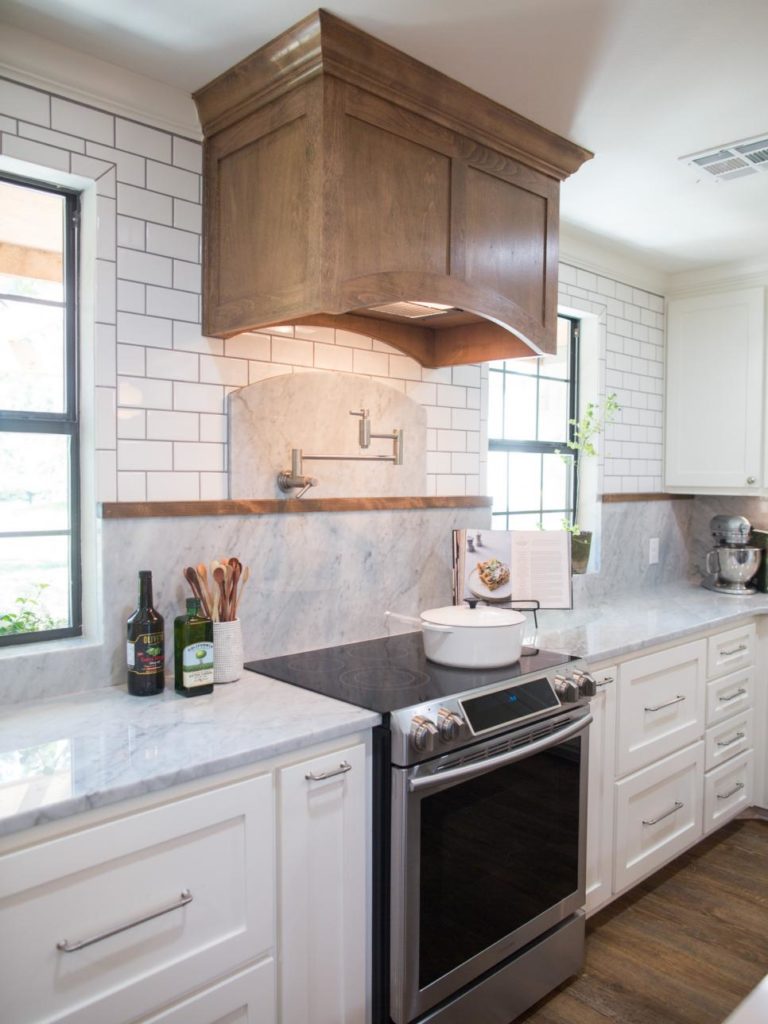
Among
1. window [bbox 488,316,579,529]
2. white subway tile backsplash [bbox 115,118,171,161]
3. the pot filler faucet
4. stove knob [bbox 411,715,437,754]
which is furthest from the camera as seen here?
window [bbox 488,316,579,529]

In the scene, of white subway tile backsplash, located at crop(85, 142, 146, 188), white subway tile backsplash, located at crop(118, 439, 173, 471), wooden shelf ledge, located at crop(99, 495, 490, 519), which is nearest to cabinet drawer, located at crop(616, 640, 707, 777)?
wooden shelf ledge, located at crop(99, 495, 490, 519)

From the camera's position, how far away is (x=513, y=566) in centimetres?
269

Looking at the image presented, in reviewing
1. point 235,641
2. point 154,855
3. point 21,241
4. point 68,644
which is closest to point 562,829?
point 235,641

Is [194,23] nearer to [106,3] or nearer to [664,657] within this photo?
[106,3]

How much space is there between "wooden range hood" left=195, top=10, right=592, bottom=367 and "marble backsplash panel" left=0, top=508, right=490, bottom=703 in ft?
1.92

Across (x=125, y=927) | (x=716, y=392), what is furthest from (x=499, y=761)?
(x=716, y=392)

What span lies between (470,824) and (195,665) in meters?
0.77

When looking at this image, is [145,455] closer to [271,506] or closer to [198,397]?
[198,397]

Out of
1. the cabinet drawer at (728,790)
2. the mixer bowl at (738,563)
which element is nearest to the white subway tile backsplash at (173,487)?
the cabinet drawer at (728,790)

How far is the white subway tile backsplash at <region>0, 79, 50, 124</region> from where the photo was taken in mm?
1796

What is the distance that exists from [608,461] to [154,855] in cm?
280

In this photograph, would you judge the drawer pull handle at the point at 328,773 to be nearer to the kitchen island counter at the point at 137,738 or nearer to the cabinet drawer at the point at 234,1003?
the kitchen island counter at the point at 137,738

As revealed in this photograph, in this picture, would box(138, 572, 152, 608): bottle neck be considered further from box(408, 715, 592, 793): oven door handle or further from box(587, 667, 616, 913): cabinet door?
box(587, 667, 616, 913): cabinet door

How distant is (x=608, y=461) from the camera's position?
364 cm
